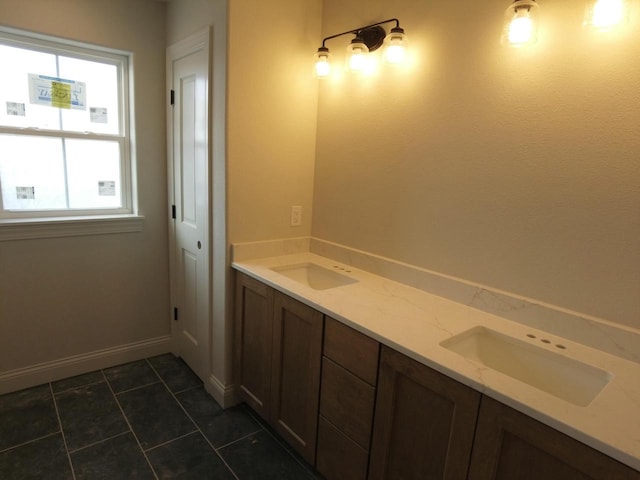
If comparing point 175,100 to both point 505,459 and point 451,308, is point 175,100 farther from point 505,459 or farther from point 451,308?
point 505,459

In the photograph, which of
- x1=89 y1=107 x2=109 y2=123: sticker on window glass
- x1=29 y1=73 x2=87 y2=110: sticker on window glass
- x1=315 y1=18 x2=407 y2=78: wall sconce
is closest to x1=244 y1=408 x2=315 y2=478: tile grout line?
x1=315 y1=18 x2=407 y2=78: wall sconce

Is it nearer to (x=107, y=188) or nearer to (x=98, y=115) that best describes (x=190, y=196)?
(x=107, y=188)

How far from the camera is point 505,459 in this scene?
1028 mm

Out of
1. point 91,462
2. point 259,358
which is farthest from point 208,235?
point 91,462

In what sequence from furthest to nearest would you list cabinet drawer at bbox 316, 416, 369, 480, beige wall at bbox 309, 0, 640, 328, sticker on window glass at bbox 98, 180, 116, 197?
sticker on window glass at bbox 98, 180, 116, 197 → cabinet drawer at bbox 316, 416, 369, 480 → beige wall at bbox 309, 0, 640, 328

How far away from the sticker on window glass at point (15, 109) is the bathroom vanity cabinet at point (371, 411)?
5.31ft

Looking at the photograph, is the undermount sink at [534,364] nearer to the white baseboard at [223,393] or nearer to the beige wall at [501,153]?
the beige wall at [501,153]

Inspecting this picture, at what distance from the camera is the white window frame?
217 cm

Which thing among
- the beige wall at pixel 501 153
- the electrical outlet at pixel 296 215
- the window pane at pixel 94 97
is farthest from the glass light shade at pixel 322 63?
the window pane at pixel 94 97

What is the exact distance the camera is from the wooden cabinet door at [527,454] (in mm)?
866

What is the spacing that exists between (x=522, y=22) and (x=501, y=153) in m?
0.47

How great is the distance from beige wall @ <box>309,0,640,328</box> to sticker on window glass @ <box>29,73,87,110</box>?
1.64 meters

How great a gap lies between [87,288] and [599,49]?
2958 millimetres

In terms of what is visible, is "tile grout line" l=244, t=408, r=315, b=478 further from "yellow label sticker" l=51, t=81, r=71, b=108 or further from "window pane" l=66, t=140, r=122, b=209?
"yellow label sticker" l=51, t=81, r=71, b=108
